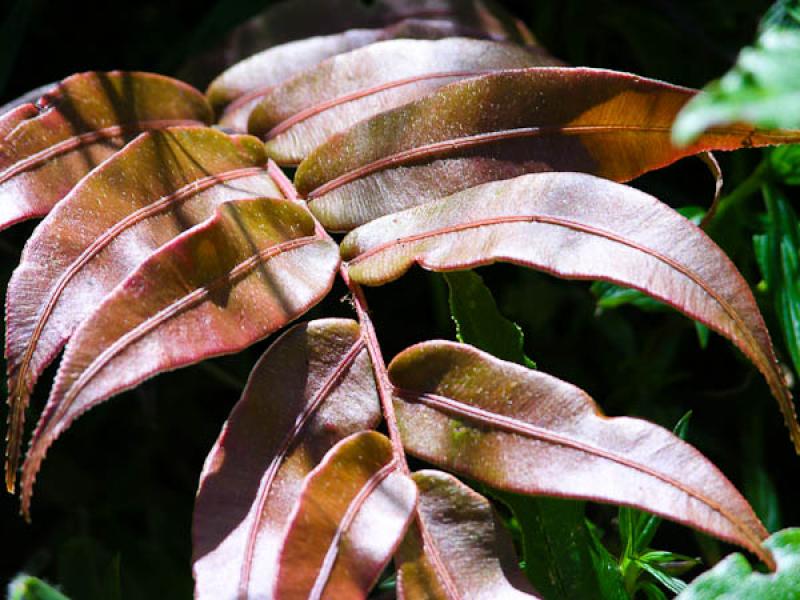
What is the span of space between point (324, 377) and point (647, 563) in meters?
0.30

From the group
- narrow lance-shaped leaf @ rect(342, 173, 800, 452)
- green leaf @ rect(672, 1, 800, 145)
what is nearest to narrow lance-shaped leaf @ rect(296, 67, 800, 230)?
narrow lance-shaped leaf @ rect(342, 173, 800, 452)

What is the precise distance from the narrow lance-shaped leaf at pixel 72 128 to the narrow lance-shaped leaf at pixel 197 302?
0.16m

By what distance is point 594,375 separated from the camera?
1211 mm

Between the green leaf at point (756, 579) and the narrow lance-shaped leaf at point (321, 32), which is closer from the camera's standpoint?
the green leaf at point (756, 579)

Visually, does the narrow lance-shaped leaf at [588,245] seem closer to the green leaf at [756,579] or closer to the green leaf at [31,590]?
the green leaf at [756,579]

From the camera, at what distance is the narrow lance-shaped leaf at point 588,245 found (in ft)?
1.85

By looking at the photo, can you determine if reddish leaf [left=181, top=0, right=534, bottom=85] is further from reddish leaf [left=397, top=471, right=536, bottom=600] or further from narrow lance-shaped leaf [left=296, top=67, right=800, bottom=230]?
reddish leaf [left=397, top=471, right=536, bottom=600]

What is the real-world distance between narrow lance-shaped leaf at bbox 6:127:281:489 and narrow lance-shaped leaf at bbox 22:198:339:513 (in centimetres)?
5

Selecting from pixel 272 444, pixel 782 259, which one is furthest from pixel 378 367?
pixel 782 259

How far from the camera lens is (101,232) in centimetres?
64

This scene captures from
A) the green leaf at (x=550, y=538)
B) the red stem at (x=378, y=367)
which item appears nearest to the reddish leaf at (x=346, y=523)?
the red stem at (x=378, y=367)

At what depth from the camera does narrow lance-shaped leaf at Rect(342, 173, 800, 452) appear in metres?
0.56

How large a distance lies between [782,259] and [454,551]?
505 millimetres

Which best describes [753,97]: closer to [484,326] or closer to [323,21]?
[484,326]
